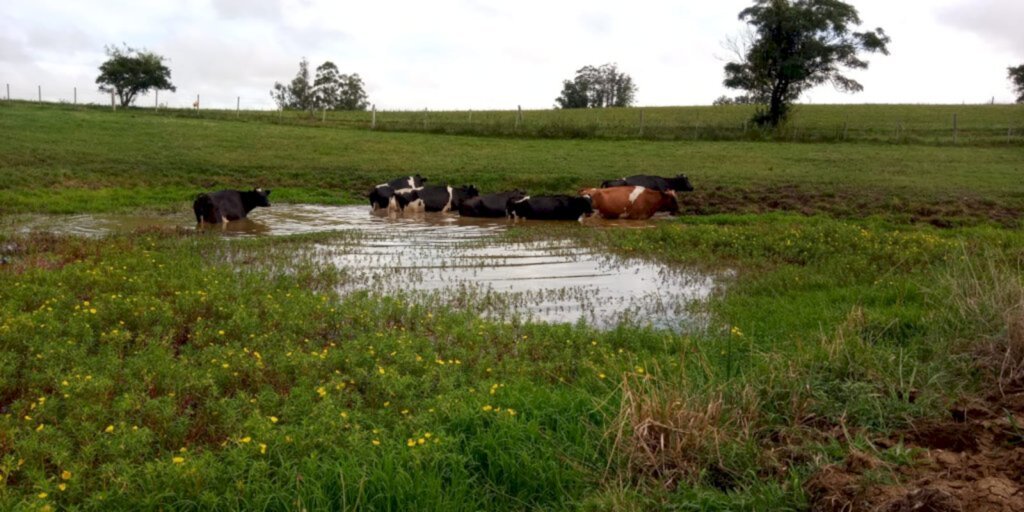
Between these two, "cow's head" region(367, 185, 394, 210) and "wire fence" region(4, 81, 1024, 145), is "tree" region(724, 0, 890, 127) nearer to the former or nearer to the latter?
"wire fence" region(4, 81, 1024, 145)

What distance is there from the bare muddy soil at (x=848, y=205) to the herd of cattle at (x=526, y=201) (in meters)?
1.03

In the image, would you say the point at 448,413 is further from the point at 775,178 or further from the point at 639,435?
the point at 775,178

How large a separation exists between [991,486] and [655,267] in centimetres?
906

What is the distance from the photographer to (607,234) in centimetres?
1673

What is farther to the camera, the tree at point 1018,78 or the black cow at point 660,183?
the tree at point 1018,78

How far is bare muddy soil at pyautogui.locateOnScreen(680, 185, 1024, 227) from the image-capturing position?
17859 mm

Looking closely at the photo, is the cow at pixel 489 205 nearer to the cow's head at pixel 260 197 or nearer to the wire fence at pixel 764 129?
the cow's head at pixel 260 197

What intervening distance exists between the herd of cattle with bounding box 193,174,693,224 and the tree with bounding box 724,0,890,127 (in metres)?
29.1

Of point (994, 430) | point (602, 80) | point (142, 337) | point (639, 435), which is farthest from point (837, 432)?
point (602, 80)

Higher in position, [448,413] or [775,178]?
[775,178]

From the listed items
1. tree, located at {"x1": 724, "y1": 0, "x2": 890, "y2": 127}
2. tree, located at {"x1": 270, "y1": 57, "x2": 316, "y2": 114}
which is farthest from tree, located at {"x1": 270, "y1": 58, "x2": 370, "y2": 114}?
tree, located at {"x1": 724, "y1": 0, "x2": 890, "y2": 127}

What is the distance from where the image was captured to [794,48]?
49000mm

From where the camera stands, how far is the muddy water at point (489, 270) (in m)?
9.81

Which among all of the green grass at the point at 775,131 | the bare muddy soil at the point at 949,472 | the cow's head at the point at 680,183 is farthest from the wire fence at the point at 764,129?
the bare muddy soil at the point at 949,472
